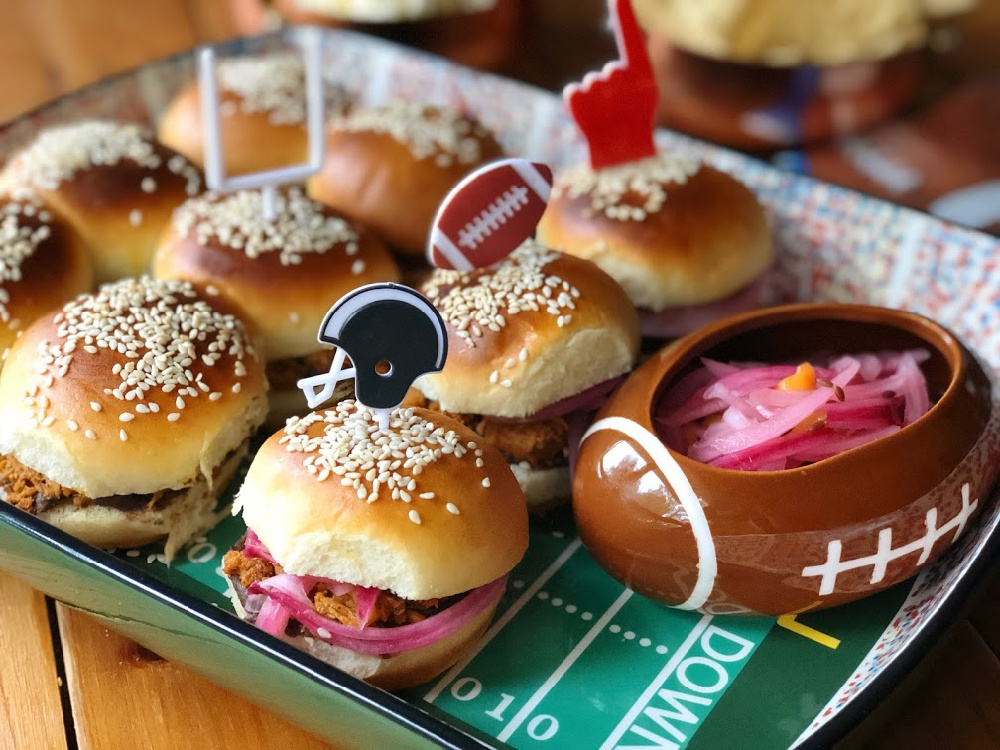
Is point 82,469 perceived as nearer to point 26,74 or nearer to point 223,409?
point 223,409

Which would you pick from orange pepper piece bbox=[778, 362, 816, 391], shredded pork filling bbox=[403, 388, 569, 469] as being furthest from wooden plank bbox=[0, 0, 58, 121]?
orange pepper piece bbox=[778, 362, 816, 391]

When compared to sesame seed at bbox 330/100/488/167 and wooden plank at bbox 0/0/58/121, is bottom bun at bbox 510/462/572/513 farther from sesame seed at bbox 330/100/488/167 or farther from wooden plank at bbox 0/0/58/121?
wooden plank at bbox 0/0/58/121

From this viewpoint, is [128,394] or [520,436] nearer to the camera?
[128,394]

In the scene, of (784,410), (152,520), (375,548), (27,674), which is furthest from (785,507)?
(27,674)

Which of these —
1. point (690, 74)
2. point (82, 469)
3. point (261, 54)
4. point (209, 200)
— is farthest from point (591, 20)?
point (82, 469)

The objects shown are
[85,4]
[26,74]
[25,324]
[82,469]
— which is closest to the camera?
[82,469]

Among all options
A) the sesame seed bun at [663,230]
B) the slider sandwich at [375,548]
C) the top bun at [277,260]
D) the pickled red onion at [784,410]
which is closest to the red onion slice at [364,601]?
the slider sandwich at [375,548]

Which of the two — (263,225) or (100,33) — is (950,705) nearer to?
(263,225)
